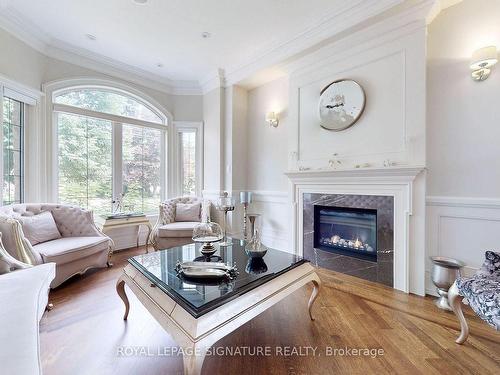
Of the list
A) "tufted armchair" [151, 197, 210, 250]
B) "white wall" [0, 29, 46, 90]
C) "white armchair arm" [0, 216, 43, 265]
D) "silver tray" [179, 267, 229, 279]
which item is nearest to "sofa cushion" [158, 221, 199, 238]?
"tufted armchair" [151, 197, 210, 250]

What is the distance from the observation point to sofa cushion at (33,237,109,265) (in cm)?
223

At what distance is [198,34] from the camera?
3020 millimetres

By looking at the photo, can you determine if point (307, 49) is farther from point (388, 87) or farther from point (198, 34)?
point (198, 34)

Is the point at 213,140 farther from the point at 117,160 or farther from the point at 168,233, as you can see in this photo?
the point at 168,233

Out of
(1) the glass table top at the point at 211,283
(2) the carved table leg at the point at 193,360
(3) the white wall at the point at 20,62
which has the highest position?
(3) the white wall at the point at 20,62

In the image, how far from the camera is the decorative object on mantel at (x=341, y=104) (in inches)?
106

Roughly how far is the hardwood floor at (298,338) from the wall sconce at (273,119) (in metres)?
2.58

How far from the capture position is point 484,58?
78.6 inches

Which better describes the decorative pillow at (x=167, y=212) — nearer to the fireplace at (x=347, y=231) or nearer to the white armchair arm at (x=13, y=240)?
the white armchair arm at (x=13, y=240)

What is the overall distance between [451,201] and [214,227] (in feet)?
7.68

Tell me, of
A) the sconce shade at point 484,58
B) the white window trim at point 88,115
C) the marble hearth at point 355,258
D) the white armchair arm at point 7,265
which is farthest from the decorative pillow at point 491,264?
the white window trim at point 88,115

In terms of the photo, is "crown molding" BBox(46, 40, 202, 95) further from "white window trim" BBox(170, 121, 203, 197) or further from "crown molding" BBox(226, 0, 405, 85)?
"crown molding" BBox(226, 0, 405, 85)

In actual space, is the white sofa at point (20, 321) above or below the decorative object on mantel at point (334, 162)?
below

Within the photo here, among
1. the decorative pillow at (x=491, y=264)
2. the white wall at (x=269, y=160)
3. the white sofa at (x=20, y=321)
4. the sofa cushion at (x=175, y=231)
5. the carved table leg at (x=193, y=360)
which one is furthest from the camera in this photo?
the white wall at (x=269, y=160)
